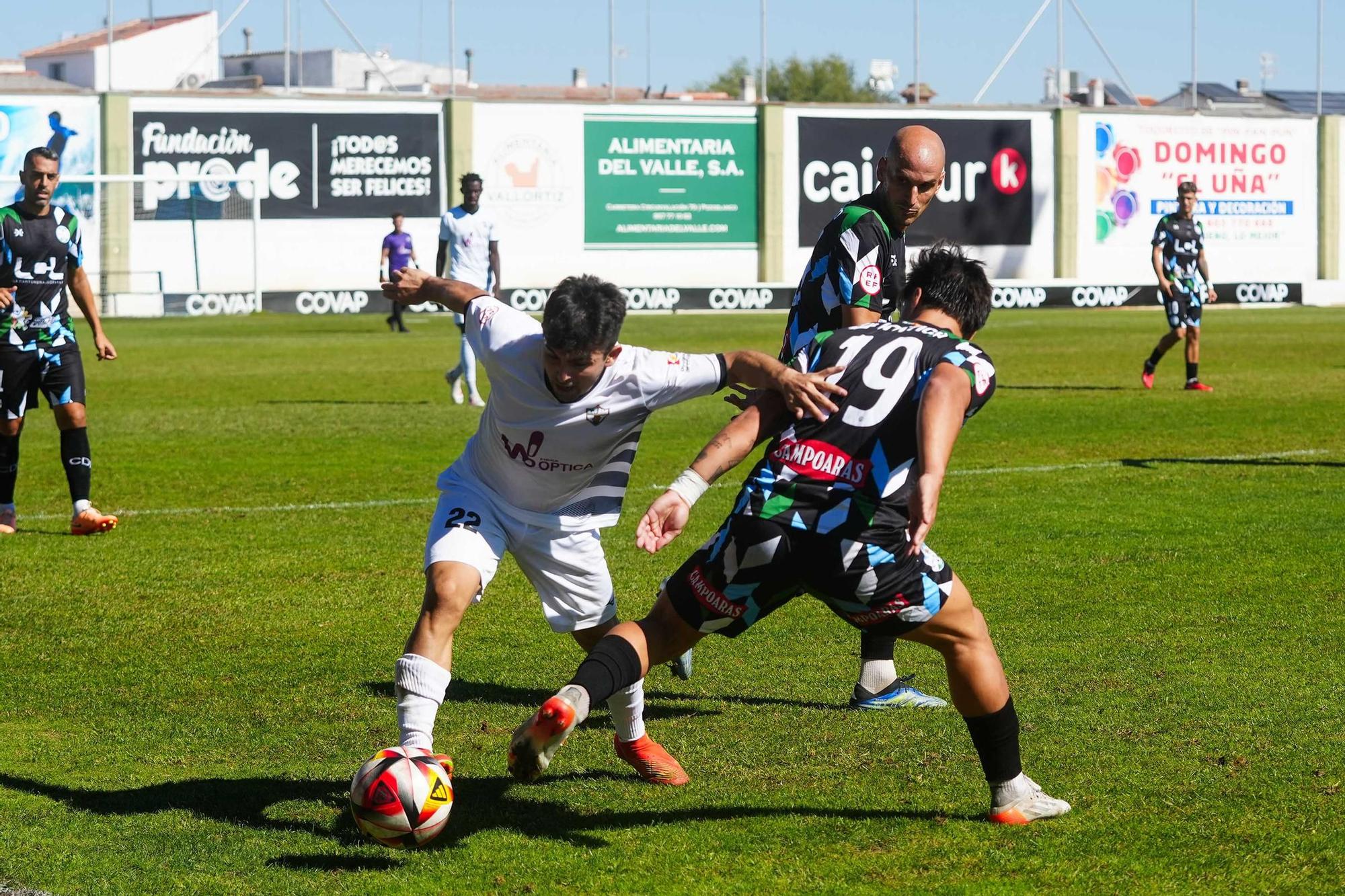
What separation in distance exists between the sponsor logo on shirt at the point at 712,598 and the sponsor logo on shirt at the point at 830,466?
0.41m

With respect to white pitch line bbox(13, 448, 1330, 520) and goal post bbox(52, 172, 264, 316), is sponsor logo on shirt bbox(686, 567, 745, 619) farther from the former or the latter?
goal post bbox(52, 172, 264, 316)

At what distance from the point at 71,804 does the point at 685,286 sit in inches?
1647

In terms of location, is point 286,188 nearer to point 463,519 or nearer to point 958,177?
point 958,177

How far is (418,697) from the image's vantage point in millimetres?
4906

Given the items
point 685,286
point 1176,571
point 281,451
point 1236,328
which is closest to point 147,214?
point 685,286

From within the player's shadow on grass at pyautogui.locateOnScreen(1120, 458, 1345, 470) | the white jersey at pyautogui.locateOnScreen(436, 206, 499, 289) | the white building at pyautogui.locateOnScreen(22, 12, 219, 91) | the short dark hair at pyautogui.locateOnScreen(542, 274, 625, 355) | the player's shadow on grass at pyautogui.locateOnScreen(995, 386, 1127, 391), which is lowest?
the player's shadow on grass at pyautogui.locateOnScreen(1120, 458, 1345, 470)

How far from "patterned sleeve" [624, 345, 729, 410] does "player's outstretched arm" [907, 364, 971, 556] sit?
2.61 ft

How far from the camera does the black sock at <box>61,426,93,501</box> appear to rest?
10797 mm

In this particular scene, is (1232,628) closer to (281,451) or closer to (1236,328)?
(281,451)

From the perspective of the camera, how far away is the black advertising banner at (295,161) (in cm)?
4491

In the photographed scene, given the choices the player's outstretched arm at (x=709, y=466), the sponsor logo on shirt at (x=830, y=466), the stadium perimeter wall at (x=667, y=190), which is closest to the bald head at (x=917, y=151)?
the player's outstretched arm at (x=709, y=466)

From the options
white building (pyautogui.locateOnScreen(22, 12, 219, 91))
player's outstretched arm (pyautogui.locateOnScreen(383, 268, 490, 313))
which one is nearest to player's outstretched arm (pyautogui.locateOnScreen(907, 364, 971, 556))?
player's outstretched arm (pyautogui.locateOnScreen(383, 268, 490, 313))

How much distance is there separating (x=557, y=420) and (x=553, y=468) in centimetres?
18

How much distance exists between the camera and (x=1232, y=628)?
7.62 m
